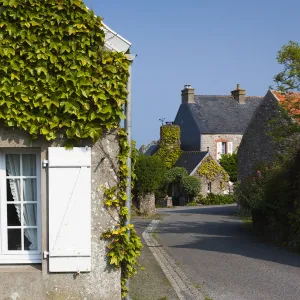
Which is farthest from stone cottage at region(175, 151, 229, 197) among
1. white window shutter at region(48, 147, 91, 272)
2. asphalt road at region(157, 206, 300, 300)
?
white window shutter at region(48, 147, 91, 272)

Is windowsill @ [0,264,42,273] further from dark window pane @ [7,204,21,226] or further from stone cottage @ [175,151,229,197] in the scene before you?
stone cottage @ [175,151,229,197]

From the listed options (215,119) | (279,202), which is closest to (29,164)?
(279,202)

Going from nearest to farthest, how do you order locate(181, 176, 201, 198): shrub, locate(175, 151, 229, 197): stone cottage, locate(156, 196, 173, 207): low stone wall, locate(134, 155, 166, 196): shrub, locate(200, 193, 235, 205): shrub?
locate(134, 155, 166, 196): shrub → locate(156, 196, 173, 207): low stone wall → locate(181, 176, 201, 198): shrub → locate(200, 193, 235, 205): shrub → locate(175, 151, 229, 197): stone cottage

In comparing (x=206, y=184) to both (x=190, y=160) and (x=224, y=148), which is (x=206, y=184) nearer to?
(x=190, y=160)

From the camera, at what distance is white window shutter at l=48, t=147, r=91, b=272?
6246 mm

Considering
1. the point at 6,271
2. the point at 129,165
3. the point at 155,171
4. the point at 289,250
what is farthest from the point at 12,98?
the point at 155,171

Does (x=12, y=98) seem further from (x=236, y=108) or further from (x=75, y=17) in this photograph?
(x=236, y=108)

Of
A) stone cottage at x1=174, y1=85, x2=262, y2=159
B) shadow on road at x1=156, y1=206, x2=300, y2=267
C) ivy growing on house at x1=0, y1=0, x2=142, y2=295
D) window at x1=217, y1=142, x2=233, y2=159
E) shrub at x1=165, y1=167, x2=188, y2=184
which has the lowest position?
shadow on road at x1=156, y1=206, x2=300, y2=267

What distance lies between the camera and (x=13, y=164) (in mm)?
6512

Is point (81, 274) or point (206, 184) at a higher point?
point (206, 184)

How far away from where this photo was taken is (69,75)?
619cm

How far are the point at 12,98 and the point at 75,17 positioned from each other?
1.21 meters

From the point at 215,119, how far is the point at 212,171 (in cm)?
544

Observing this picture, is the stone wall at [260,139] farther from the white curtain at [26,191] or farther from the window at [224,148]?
the white curtain at [26,191]
